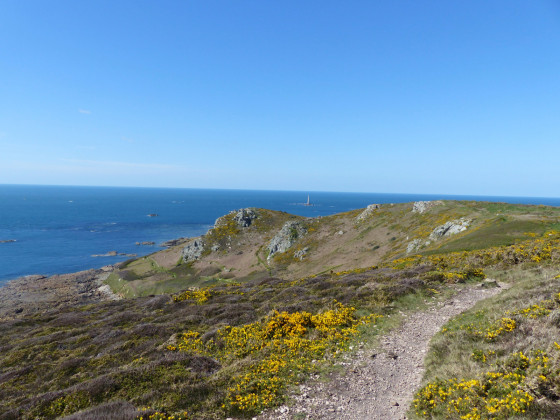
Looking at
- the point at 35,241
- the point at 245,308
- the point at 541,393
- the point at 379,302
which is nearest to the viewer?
the point at 541,393

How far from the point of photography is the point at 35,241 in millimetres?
111438

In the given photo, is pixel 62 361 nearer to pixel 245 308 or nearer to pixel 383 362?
pixel 245 308

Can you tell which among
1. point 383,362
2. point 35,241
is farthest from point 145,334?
point 35,241

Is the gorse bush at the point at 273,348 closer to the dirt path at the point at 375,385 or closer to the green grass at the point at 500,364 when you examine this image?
the dirt path at the point at 375,385

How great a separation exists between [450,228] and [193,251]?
66.8 meters

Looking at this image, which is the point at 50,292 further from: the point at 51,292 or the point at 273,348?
the point at 273,348

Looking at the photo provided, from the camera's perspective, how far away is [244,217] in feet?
317

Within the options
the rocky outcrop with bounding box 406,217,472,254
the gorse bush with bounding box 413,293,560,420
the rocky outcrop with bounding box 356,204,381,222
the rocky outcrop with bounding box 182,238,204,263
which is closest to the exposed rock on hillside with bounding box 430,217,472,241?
the rocky outcrop with bounding box 406,217,472,254

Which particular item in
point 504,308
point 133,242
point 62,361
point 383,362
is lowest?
point 133,242

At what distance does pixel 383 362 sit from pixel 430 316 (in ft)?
21.5

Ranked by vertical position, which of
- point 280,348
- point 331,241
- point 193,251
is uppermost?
point 280,348

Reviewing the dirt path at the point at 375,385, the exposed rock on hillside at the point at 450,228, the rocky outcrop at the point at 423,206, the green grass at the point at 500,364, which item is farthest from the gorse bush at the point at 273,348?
the rocky outcrop at the point at 423,206

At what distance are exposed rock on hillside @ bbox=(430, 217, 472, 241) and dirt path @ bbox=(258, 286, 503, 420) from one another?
40.0 m

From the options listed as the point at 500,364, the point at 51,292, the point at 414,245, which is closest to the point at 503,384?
the point at 500,364
